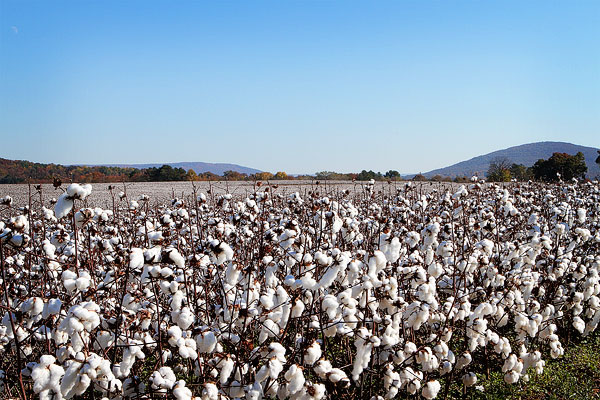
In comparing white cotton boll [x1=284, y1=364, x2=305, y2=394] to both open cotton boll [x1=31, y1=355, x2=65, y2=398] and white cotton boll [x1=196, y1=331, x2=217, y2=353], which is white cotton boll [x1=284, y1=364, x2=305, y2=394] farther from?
open cotton boll [x1=31, y1=355, x2=65, y2=398]

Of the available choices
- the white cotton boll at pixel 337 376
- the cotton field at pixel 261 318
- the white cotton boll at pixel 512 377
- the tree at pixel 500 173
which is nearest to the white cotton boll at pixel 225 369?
the cotton field at pixel 261 318

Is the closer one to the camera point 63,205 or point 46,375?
point 46,375

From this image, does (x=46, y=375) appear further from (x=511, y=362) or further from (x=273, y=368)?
(x=511, y=362)

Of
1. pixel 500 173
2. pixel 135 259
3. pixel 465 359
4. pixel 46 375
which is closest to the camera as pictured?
pixel 46 375

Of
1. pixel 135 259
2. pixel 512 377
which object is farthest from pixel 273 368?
pixel 512 377

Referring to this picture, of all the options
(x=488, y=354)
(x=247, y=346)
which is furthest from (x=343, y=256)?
(x=488, y=354)

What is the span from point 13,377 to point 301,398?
7.94ft

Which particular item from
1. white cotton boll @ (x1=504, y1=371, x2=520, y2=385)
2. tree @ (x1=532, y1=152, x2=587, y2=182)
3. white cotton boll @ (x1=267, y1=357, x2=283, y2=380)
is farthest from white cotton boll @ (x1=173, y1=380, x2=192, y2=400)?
tree @ (x1=532, y1=152, x2=587, y2=182)

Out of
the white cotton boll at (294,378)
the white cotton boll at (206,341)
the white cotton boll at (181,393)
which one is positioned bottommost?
the white cotton boll at (181,393)

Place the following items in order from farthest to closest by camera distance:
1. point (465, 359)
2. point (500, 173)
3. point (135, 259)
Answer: point (500, 173), point (465, 359), point (135, 259)

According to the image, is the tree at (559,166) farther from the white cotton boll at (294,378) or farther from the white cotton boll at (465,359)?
the white cotton boll at (294,378)

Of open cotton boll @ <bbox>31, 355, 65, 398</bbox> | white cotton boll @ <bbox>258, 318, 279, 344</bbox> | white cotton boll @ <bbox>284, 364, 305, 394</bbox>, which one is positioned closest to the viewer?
open cotton boll @ <bbox>31, 355, 65, 398</bbox>

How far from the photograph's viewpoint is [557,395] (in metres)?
4.68

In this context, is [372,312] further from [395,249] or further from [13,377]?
[13,377]
